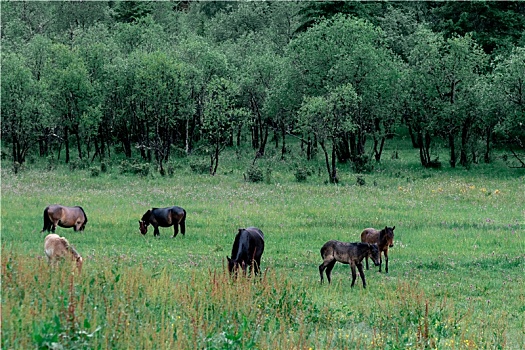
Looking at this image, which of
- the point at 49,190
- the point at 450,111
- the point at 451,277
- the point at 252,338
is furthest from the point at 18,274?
the point at 450,111

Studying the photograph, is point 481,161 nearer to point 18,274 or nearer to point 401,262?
point 401,262

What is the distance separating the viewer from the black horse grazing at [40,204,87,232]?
23.2 meters

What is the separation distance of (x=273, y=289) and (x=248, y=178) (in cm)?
3045

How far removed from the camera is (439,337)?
11.2m

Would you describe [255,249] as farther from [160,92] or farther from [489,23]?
[489,23]

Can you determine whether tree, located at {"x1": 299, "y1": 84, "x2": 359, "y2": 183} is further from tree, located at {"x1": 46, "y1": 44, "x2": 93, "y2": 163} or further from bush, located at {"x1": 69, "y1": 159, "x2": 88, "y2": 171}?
tree, located at {"x1": 46, "y1": 44, "x2": 93, "y2": 163}

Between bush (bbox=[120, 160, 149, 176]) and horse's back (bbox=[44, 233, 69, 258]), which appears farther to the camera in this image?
bush (bbox=[120, 160, 149, 176])

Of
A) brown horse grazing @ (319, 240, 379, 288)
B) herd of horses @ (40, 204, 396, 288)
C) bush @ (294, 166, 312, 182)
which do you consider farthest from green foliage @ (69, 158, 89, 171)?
brown horse grazing @ (319, 240, 379, 288)

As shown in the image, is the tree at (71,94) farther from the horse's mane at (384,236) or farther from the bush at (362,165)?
the horse's mane at (384,236)

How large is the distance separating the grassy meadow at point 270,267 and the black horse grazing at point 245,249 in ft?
2.62

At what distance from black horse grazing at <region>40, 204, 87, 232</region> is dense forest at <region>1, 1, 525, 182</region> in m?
22.9

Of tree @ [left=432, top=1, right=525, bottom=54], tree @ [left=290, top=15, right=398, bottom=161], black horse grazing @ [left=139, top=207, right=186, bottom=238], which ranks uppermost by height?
tree @ [left=432, top=1, right=525, bottom=54]

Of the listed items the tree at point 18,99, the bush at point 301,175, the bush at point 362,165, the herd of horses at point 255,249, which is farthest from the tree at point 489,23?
the herd of horses at point 255,249

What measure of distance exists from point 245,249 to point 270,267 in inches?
113
